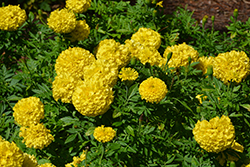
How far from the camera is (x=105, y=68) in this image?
6.50ft

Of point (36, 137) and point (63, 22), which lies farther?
point (63, 22)

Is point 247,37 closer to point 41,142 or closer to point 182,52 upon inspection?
point 182,52

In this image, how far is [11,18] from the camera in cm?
279

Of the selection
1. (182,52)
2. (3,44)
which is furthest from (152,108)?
(3,44)

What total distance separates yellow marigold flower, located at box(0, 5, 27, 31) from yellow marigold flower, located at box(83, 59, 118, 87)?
47.5 inches

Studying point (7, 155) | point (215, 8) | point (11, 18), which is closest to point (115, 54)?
point (7, 155)

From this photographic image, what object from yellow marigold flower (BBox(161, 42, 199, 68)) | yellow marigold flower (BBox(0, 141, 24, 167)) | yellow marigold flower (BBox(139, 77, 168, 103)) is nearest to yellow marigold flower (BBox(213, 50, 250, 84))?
yellow marigold flower (BBox(161, 42, 199, 68))

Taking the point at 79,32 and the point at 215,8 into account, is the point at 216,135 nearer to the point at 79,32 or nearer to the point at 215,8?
the point at 79,32

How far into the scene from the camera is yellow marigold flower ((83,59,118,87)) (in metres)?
1.93

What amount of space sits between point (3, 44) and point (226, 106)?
7.70 feet

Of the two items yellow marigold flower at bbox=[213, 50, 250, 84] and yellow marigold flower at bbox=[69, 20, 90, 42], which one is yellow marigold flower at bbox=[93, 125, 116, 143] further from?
yellow marigold flower at bbox=[69, 20, 90, 42]

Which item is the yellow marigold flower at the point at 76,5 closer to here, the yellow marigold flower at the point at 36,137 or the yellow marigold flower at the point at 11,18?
the yellow marigold flower at the point at 11,18

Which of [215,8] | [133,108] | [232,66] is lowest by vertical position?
[215,8]

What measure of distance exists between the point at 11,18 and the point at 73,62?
1.06m
